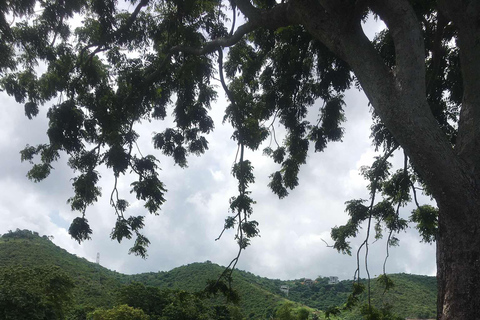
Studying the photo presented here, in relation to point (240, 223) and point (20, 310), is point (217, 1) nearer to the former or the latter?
point (240, 223)

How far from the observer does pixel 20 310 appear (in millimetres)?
11273

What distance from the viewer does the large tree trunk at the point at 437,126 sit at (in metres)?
2.94

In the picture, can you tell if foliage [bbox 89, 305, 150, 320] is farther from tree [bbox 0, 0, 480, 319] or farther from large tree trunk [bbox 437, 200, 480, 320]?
large tree trunk [bbox 437, 200, 480, 320]

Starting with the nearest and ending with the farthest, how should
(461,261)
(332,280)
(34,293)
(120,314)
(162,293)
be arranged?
(461,261)
(34,293)
(120,314)
(162,293)
(332,280)

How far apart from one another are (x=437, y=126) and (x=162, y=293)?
73.4ft

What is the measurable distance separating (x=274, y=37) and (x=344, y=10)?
4076 millimetres

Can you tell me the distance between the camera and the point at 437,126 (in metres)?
3.07

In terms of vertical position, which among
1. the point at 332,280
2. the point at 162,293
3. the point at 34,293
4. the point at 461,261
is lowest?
the point at 461,261

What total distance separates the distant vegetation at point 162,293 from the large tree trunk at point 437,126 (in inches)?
111

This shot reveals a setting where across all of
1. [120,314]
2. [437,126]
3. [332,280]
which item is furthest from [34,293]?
[332,280]

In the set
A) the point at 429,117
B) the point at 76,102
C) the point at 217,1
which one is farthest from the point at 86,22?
the point at 429,117

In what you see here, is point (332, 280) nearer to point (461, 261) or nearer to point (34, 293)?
point (34, 293)

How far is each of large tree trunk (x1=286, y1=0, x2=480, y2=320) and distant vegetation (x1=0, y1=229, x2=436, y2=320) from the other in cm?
281

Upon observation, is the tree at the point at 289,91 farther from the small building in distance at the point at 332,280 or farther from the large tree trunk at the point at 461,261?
the small building in distance at the point at 332,280
